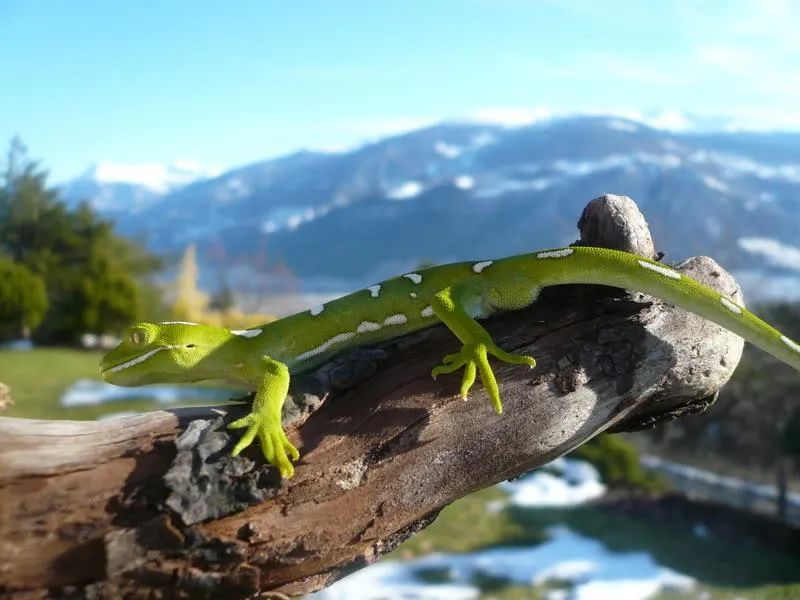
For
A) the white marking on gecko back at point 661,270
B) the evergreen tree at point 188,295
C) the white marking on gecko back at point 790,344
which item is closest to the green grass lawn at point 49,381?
the evergreen tree at point 188,295

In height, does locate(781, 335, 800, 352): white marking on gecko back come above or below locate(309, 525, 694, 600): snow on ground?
above

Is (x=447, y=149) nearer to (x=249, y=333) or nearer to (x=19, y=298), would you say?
(x=19, y=298)

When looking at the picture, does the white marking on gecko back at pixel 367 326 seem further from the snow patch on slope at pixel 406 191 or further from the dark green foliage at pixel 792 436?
the snow patch on slope at pixel 406 191

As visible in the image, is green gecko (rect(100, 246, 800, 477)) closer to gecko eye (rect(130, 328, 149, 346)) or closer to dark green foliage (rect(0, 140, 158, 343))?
gecko eye (rect(130, 328, 149, 346))

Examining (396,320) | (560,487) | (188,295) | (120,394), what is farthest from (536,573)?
(188,295)

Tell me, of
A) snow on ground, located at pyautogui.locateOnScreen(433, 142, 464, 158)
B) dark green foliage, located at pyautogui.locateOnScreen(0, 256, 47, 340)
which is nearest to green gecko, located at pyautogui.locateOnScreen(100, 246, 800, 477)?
dark green foliage, located at pyautogui.locateOnScreen(0, 256, 47, 340)
